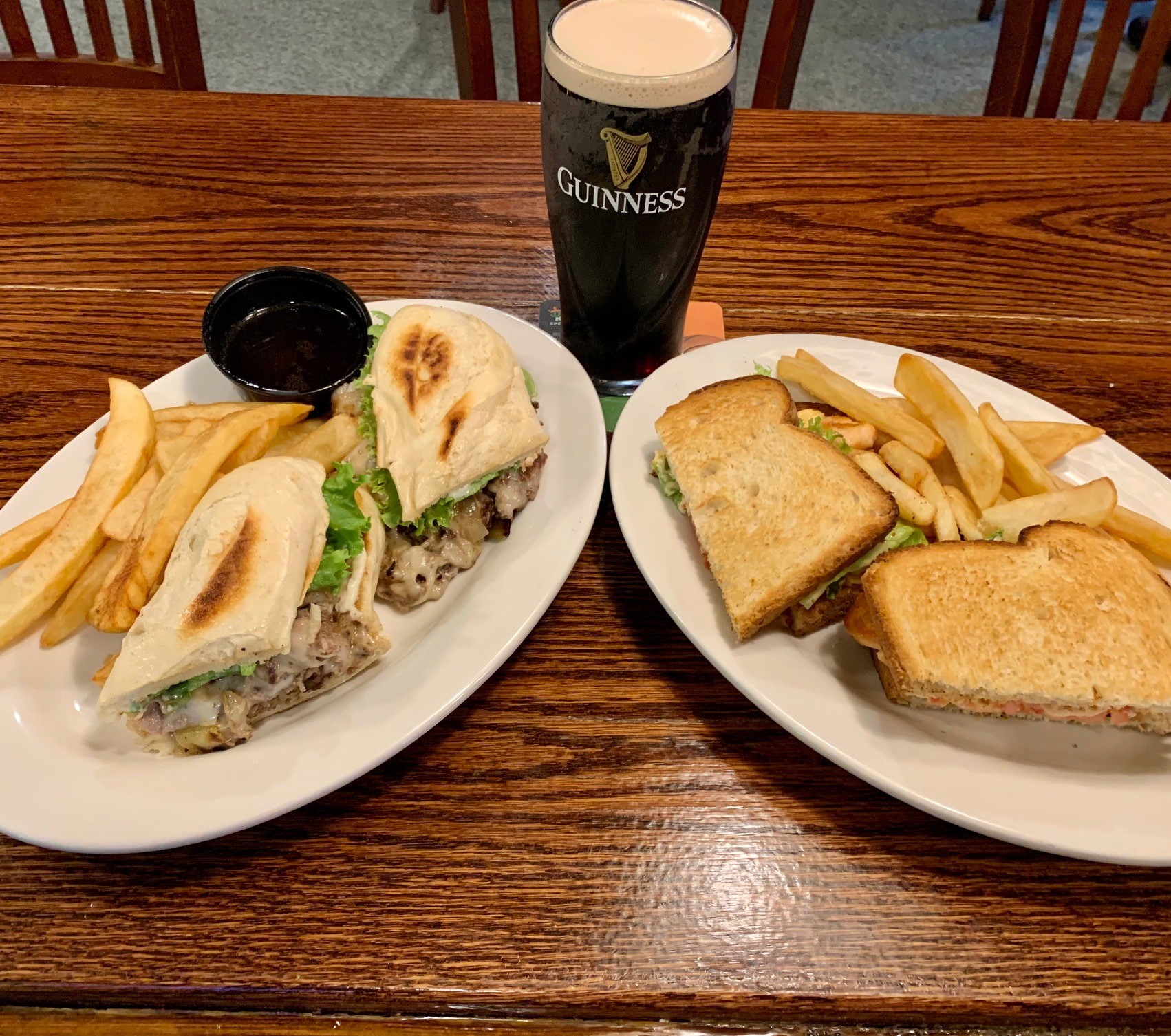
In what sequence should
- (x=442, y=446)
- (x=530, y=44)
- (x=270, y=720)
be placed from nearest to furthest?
(x=270, y=720), (x=442, y=446), (x=530, y=44)

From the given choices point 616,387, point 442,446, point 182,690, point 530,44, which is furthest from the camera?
point 530,44

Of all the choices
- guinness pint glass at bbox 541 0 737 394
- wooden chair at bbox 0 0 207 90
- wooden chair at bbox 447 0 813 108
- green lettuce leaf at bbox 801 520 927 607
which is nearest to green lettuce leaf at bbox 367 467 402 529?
guinness pint glass at bbox 541 0 737 394

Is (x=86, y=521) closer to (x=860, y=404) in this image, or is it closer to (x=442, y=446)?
(x=442, y=446)

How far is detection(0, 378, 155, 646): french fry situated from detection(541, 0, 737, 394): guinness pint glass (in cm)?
89

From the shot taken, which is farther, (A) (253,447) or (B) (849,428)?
(B) (849,428)

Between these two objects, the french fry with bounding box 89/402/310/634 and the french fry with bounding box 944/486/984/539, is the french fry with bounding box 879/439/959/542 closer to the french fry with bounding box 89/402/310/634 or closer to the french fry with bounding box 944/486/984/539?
the french fry with bounding box 944/486/984/539

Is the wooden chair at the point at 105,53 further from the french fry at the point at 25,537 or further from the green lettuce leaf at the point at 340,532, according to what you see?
the green lettuce leaf at the point at 340,532

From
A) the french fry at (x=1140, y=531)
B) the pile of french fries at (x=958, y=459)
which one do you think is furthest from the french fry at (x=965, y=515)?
the french fry at (x=1140, y=531)

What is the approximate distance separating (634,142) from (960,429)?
780 mm

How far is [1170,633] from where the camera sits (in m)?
1.33

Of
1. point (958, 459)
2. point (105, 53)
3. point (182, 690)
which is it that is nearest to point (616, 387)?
point (958, 459)

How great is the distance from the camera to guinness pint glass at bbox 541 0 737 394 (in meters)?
1.46

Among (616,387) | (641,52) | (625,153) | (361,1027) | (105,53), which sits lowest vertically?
(361,1027)

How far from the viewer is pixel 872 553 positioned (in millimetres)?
1449
